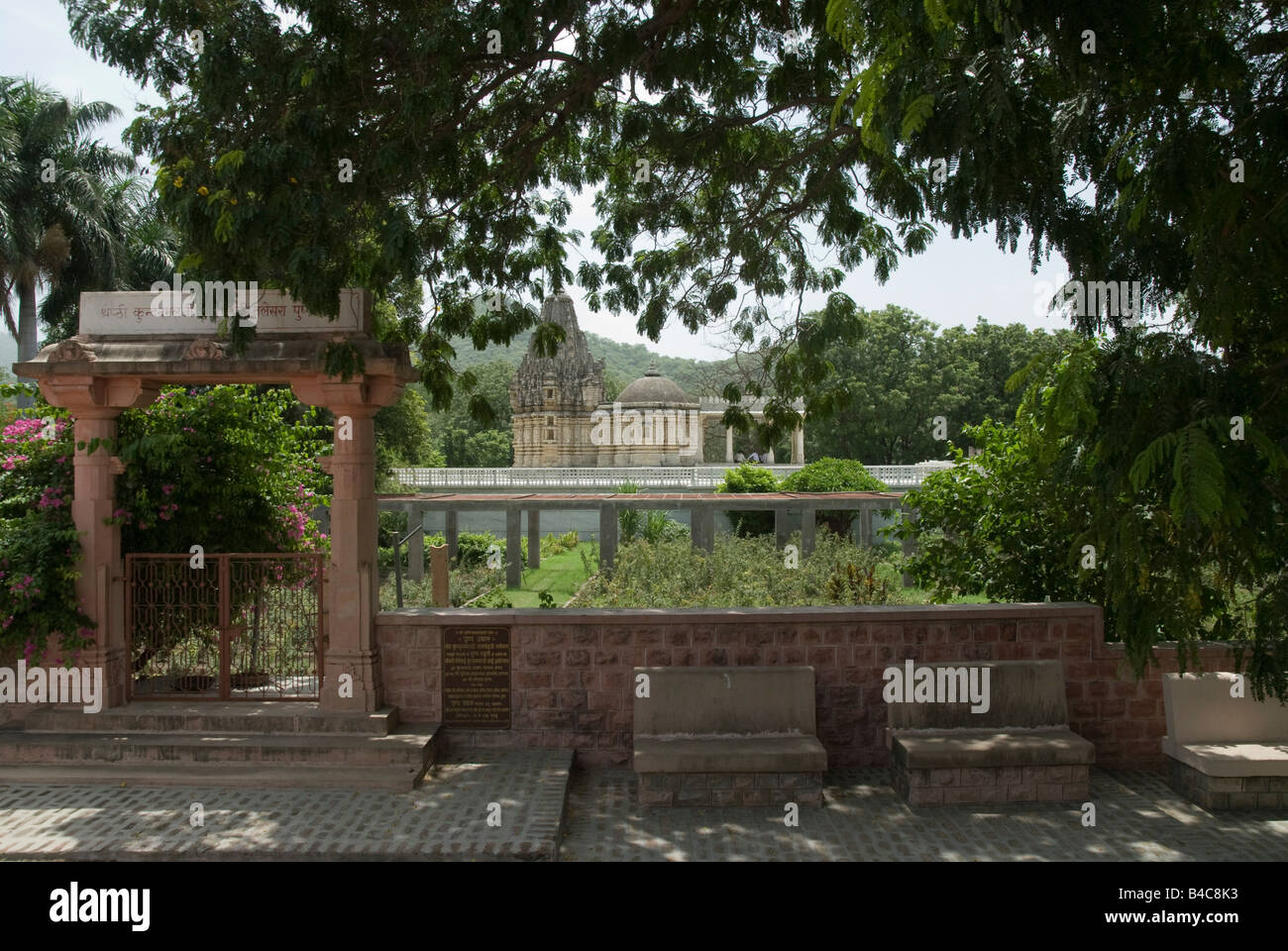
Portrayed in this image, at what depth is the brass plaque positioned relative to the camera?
7938mm

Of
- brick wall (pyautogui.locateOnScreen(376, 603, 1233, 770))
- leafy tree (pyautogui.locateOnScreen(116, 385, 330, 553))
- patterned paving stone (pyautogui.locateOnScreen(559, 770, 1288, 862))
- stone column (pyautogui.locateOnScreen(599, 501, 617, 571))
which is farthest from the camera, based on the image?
stone column (pyautogui.locateOnScreen(599, 501, 617, 571))

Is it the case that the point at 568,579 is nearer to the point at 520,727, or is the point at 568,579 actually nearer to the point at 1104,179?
the point at 520,727


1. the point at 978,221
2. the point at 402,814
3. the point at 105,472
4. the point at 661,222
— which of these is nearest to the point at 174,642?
the point at 105,472

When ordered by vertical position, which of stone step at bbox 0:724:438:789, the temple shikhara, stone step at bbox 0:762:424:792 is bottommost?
stone step at bbox 0:762:424:792

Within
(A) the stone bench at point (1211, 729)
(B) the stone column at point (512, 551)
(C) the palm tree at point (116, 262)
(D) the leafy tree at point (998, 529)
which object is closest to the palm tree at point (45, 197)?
(C) the palm tree at point (116, 262)

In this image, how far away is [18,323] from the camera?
26.7 meters

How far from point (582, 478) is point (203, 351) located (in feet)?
86.4

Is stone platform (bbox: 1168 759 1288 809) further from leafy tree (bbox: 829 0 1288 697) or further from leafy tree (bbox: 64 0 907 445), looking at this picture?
leafy tree (bbox: 64 0 907 445)

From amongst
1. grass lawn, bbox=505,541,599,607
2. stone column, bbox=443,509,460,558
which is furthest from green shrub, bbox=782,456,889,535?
stone column, bbox=443,509,460,558

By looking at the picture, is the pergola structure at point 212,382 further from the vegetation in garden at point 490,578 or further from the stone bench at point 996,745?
the vegetation in garden at point 490,578

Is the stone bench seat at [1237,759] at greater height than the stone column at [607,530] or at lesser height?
lesser

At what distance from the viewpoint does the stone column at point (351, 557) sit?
7695 mm

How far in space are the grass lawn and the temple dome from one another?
741 inches

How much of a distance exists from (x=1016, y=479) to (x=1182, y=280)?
3017mm
